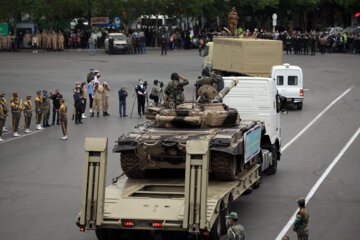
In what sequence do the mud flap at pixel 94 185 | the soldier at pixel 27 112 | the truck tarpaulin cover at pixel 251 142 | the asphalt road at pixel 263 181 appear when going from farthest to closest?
the soldier at pixel 27 112 < the truck tarpaulin cover at pixel 251 142 < the asphalt road at pixel 263 181 < the mud flap at pixel 94 185

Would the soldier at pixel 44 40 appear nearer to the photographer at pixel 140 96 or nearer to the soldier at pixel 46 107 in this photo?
the photographer at pixel 140 96

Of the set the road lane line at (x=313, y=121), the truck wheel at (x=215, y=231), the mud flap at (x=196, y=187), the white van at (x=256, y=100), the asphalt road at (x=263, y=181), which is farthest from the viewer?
the road lane line at (x=313, y=121)

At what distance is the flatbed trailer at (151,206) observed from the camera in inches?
546

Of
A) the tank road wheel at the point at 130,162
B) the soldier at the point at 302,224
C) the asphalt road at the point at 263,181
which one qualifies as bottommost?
the asphalt road at the point at 263,181

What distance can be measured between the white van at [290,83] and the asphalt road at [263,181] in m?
0.94

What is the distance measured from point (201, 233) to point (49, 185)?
26.9 ft

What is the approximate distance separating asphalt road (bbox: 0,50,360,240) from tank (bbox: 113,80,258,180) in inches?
62.5

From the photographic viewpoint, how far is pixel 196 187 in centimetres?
1392

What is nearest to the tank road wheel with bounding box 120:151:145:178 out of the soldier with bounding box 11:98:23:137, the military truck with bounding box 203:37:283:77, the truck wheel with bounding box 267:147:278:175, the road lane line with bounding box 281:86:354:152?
the truck wheel with bounding box 267:147:278:175

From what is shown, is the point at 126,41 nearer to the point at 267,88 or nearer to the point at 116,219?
the point at 267,88

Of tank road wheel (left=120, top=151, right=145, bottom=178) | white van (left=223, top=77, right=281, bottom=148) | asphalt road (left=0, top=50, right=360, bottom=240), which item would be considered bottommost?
asphalt road (left=0, top=50, right=360, bottom=240)

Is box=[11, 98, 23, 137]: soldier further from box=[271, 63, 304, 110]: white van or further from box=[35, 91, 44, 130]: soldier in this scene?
box=[271, 63, 304, 110]: white van

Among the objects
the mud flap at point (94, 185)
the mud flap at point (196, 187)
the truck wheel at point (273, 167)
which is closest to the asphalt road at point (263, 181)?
the truck wheel at point (273, 167)

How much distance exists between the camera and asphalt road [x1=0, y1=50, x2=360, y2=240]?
1712 centimetres
